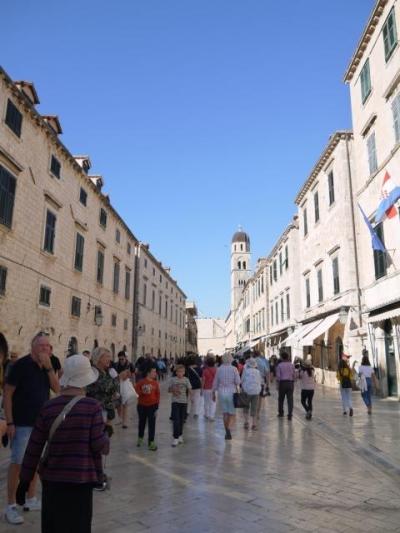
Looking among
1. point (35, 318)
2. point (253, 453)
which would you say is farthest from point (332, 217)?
point (253, 453)

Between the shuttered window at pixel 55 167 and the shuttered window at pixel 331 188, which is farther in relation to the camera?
the shuttered window at pixel 331 188

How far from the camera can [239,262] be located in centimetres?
9925

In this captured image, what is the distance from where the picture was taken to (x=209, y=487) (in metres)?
5.68

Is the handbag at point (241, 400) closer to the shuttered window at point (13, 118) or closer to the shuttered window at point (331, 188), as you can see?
the shuttered window at point (13, 118)

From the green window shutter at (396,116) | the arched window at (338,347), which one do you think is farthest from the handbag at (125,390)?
the arched window at (338,347)

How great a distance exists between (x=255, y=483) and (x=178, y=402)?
336 centimetres

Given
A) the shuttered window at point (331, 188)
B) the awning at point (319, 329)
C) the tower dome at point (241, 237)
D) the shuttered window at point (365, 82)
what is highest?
the tower dome at point (241, 237)

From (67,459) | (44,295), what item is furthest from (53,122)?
(67,459)

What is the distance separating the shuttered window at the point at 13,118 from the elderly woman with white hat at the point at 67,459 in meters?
14.4

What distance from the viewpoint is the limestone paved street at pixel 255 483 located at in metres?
4.49

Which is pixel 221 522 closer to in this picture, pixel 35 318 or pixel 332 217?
pixel 35 318

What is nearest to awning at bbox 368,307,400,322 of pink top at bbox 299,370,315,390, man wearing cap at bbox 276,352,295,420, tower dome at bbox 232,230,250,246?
pink top at bbox 299,370,315,390

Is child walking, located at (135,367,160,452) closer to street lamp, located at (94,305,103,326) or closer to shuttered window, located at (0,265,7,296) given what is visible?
shuttered window, located at (0,265,7,296)

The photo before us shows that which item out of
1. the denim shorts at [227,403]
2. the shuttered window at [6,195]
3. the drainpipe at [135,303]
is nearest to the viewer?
the denim shorts at [227,403]
